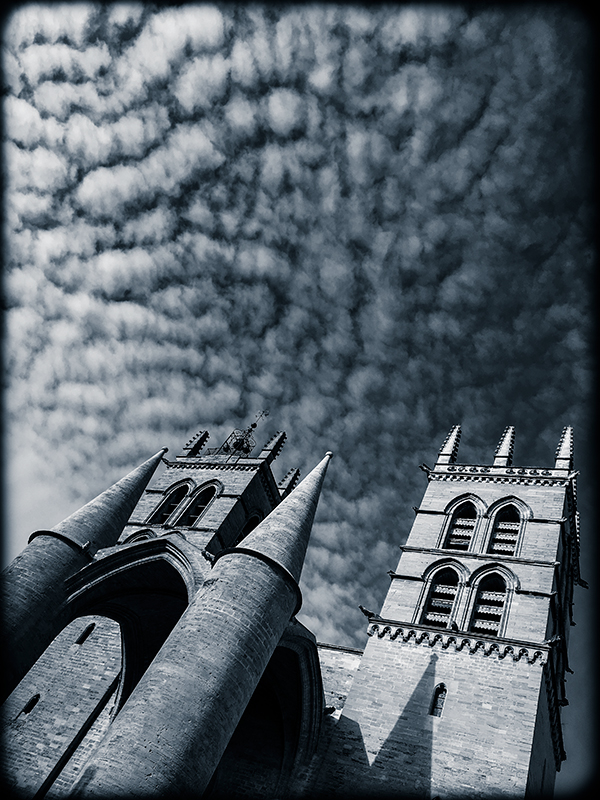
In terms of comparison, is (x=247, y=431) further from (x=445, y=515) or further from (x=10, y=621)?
(x=10, y=621)

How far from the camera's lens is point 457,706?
13.7 m

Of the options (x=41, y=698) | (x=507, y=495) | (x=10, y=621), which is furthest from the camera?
(x=507, y=495)

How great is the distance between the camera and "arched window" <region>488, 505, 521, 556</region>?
17766mm

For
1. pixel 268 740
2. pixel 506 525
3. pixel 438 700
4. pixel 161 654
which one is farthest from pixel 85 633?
pixel 506 525

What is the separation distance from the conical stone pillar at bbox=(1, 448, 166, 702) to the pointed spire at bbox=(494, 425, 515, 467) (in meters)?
12.1

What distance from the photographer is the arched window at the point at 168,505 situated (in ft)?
65.8

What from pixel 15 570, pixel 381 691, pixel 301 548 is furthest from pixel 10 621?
pixel 381 691

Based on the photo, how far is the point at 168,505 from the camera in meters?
20.8

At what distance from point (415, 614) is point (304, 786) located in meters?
5.04

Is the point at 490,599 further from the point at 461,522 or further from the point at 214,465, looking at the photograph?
the point at 214,465

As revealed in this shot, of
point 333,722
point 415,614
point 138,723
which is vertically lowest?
point 138,723

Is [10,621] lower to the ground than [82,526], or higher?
lower

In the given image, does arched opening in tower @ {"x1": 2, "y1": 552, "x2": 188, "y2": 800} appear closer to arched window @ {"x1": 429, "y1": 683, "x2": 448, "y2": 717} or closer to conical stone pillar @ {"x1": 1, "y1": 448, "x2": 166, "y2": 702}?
conical stone pillar @ {"x1": 1, "y1": 448, "x2": 166, "y2": 702}

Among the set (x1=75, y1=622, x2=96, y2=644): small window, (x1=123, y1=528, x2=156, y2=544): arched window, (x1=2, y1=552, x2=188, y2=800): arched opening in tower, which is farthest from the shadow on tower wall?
(x1=123, y1=528, x2=156, y2=544): arched window
